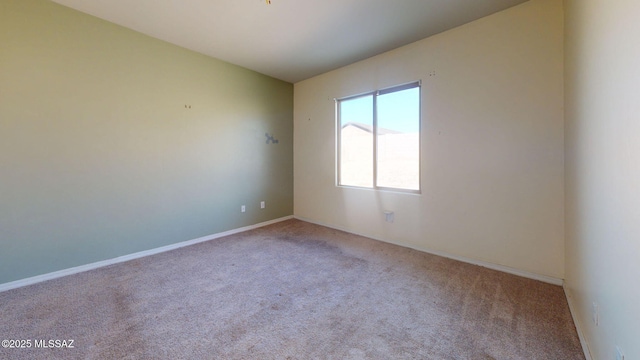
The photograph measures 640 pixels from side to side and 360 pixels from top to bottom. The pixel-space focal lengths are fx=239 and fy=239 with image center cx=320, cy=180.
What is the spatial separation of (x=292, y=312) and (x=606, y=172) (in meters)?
2.10

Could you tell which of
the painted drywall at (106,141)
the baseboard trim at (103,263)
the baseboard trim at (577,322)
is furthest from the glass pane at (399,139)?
the baseboard trim at (103,263)

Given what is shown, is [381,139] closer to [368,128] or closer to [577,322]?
[368,128]

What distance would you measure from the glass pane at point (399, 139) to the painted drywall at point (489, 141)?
13 cm

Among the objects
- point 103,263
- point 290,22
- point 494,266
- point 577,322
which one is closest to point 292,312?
point 577,322

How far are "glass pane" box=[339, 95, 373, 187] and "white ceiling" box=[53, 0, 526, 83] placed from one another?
2.47ft

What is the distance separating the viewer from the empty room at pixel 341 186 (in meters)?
1.48

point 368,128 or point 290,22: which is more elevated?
point 290,22

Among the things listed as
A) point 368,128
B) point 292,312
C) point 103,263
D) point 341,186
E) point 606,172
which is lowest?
point 292,312

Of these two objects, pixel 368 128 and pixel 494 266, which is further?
pixel 368 128

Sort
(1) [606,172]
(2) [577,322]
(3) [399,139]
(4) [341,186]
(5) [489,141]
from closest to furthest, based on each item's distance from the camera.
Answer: (1) [606,172]
(2) [577,322]
(5) [489,141]
(3) [399,139]
(4) [341,186]

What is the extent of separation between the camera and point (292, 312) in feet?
6.17

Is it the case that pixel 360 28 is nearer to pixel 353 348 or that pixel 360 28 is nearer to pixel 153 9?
pixel 153 9

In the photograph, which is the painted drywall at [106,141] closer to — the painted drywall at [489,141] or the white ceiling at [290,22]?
the white ceiling at [290,22]

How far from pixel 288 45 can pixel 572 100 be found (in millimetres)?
2974
